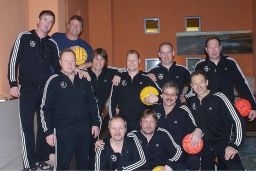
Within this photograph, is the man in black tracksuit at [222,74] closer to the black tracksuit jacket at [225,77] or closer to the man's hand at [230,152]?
the black tracksuit jacket at [225,77]

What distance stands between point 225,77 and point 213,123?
86cm

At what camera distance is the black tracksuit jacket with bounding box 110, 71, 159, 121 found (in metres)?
3.99

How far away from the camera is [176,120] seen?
3771 mm

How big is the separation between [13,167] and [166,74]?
2225mm

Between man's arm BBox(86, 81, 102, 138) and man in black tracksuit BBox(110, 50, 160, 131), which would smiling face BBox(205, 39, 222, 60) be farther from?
man's arm BBox(86, 81, 102, 138)

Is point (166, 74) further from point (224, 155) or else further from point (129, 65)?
point (224, 155)

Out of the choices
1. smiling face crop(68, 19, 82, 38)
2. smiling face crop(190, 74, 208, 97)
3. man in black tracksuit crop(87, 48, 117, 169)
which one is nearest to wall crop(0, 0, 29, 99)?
smiling face crop(68, 19, 82, 38)

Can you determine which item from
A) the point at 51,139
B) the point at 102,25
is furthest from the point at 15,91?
the point at 102,25

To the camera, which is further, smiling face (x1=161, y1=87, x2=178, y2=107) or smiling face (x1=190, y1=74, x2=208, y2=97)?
smiling face (x1=161, y1=87, x2=178, y2=107)

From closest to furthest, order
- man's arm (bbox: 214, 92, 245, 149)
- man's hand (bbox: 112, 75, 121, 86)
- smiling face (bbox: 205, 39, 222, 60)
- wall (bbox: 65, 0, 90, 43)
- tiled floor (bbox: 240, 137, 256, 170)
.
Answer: man's arm (bbox: 214, 92, 245, 149)
man's hand (bbox: 112, 75, 121, 86)
smiling face (bbox: 205, 39, 222, 60)
tiled floor (bbox: 240, 137, 256, 170)
wall (bbox: 65, 0, 90, 43)

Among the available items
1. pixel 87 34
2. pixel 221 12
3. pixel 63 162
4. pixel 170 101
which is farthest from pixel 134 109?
pixel 221 12

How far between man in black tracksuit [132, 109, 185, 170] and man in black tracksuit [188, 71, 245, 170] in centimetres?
35

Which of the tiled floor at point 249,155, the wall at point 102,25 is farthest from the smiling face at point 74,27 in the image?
the wall at point 102,25

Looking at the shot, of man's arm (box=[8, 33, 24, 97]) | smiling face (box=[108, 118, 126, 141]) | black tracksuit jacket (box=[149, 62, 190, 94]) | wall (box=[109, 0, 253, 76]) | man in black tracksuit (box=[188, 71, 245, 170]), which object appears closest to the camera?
smiling face (box=[108, 118, 126, 141])
